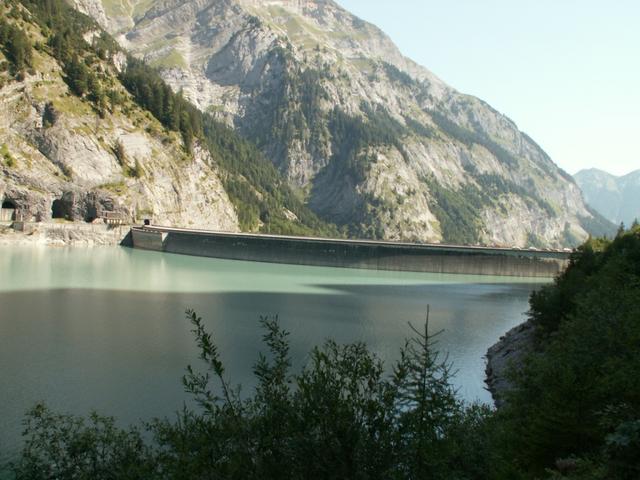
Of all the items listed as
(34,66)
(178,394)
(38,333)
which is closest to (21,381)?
(178,394)

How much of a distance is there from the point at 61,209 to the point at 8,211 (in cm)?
941

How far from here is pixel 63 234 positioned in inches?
3861

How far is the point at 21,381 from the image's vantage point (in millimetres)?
23844

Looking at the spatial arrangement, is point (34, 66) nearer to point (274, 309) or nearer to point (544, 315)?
point (274, 309)

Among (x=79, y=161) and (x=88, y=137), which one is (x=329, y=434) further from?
(x=88, y=137)

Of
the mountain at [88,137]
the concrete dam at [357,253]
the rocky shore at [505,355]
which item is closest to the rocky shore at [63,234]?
the mountain at [88,137]

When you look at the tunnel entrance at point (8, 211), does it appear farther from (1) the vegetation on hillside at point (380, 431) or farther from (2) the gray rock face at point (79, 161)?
(1) the vegetation on hillside at point (380, 431)

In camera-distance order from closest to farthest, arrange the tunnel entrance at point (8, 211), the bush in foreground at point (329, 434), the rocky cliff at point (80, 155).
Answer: the bush in foreground at point (329, 434) → the tunnel entrance at point (8, 211) → the rocky cliff at point (80, 155)

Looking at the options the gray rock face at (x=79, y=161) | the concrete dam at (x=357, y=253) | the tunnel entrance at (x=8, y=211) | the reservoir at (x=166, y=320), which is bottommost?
the reservoir at (x=166, y=320)

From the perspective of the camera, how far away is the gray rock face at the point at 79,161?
95.8 metres

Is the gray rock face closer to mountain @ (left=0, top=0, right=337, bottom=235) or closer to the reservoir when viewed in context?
mountain @ (left=0, top=0, right=337, bottom=235)

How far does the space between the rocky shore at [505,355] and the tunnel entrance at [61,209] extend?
8265cm

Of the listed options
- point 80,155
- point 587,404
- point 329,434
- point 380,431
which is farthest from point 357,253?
point 329,434

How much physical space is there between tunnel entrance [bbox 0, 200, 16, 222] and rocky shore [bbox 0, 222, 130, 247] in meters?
1.62
